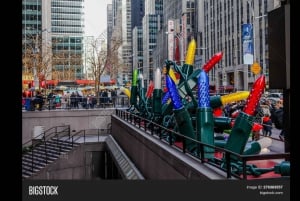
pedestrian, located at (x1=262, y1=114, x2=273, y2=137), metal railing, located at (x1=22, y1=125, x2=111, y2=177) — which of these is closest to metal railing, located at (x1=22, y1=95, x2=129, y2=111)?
metal railing, located at (x1=22, y1=125, x2=111, y2=177)

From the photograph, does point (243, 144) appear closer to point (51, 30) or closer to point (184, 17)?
point (51, 30)

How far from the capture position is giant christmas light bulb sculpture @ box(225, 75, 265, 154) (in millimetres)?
6707

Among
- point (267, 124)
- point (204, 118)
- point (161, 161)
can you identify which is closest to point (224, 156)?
point (204, 118)

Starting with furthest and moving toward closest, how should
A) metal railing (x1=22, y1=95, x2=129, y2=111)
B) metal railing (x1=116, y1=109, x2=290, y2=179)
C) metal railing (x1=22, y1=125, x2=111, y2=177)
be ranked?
metal railing (x1=22, y1=95, x2=129, y2=111) → metal railing (x1=22, y1=125, x2=111, y2=177) → metal railing (x1=116, y1=109, x2=290, y2=179)

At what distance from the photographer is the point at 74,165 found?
51.5ft

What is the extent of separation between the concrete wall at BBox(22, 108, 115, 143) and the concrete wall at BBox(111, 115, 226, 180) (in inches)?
339

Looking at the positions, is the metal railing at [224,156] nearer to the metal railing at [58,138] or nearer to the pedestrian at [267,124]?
the pedestrian at [267,124]

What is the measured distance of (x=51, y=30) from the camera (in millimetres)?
28719

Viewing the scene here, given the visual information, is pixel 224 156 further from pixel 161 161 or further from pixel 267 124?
pixel 267 124

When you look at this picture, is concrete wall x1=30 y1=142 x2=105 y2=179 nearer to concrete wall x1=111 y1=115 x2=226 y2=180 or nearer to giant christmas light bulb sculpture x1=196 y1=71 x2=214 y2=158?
concrete wall x1=111 y1=115 x2=226 y2=180

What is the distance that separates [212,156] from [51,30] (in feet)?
76.8

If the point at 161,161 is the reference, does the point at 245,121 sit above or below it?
above

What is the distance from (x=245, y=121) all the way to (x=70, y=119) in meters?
15.2

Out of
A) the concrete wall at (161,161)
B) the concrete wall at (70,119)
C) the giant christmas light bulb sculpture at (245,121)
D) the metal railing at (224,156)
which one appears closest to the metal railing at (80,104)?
the concrete wall at (70,119)
